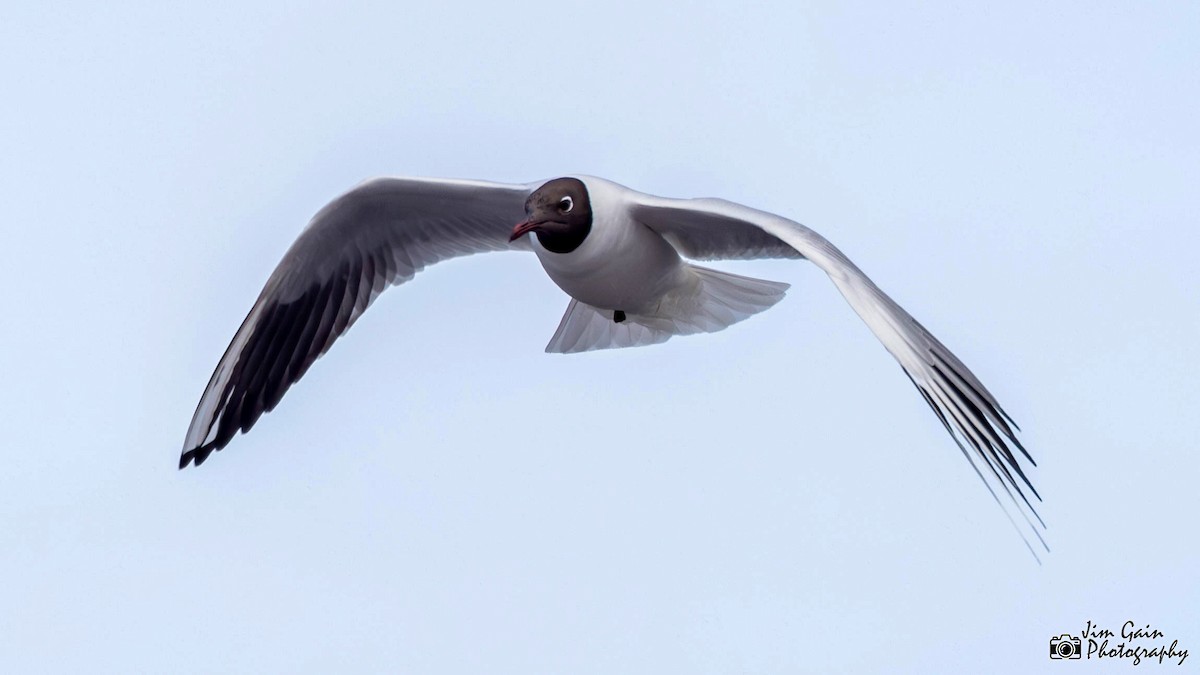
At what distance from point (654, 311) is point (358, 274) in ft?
4.80

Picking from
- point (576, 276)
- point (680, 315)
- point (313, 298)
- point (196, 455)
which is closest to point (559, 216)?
point (576, 276)

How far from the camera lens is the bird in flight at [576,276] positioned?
5.84 meters

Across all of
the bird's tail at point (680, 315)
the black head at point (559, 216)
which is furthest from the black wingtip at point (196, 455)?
the black head at point (559, 216)

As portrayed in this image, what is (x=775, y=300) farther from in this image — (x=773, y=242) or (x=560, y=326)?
(x=560, y=326)

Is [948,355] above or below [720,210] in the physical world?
below

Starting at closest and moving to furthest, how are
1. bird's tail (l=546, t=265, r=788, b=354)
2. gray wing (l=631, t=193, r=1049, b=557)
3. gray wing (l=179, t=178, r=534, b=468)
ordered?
gray wing (l=631, t=193, r=1049, b=557) < bird's tail (l=546, t=265, r=788, b=354) < gray wing (l=179, t=178, r=534, b=468)

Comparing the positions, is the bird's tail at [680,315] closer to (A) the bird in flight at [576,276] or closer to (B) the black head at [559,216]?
(A) the bird in flight at [576,276]

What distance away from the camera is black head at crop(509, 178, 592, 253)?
22.0ft

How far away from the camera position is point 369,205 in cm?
753

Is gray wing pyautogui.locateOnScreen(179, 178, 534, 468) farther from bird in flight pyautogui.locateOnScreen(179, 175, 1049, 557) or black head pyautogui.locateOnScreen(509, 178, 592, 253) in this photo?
black head pyautogui.locateOnScreen(509, 178, 592, 253)

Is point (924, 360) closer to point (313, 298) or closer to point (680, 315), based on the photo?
point (680, 315)

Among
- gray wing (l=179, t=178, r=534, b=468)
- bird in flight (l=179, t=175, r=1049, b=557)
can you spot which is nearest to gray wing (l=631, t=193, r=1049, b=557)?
bird in flight (l=179, t=175, r=1049, b=557)

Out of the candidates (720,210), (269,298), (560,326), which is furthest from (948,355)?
(269,298)

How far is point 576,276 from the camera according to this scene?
22.6 ft
